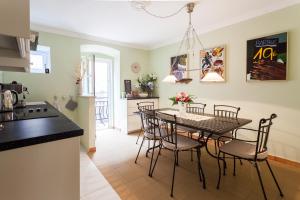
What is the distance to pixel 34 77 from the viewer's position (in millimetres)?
3322

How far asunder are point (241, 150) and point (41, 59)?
13.2 ft

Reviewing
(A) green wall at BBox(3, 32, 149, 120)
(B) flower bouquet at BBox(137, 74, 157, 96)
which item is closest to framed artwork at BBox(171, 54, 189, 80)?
(B) flower bouquet at BBox(137, 74, 157, 96)

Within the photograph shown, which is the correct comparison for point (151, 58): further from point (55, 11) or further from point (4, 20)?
point (4, 20)

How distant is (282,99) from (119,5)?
2941mm

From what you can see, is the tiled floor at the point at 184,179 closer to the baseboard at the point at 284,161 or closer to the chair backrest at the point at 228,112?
the baseboard at the point at 284,161

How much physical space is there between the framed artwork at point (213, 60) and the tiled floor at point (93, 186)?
7.98ft

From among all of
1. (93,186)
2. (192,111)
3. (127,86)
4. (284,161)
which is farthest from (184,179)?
(127,86)

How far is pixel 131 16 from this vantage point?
294 cm

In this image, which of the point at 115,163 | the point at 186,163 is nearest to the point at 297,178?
the point at 186,163

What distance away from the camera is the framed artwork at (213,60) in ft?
10.8

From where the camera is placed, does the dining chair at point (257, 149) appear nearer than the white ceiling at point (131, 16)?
Yes

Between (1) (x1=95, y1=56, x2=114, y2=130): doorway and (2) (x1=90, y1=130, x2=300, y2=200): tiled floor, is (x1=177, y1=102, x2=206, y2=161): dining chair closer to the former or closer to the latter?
(2) (x1=90, y1=130, x2=300, y2=200): tiled floor

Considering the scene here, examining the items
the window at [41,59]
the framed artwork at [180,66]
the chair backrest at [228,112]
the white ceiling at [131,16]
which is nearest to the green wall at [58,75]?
the window at [41,59]

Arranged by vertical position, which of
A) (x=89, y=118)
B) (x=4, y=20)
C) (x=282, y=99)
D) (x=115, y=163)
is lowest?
(x=115, y=163)
